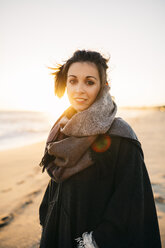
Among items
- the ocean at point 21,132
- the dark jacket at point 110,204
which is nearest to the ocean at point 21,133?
the ocean at point 21,132

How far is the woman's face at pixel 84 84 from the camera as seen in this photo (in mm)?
1346

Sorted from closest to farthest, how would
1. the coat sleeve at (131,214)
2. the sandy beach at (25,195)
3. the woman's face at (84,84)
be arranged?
the coat sleeve at (131,214)
the woman's face at (84,84)
the sandy beach at (25,195)

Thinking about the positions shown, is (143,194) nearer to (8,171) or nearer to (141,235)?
(141,235)

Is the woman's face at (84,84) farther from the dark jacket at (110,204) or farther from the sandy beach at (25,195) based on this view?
the sandy beach at (25,195)

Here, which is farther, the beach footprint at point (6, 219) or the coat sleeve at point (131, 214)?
the beach footprint at point (6, 219)

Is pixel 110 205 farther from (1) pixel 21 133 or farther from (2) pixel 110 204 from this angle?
(1) pixel 21 133

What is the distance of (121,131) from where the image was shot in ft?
3.92

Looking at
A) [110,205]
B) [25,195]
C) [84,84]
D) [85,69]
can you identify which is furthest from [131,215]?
[25,195]

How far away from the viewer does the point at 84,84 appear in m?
1.37

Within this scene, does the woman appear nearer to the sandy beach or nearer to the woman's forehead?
the woman's forehead

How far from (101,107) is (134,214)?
0.78 m

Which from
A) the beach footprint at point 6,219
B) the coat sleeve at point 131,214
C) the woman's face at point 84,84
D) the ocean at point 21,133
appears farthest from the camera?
the ocean at point 21,133

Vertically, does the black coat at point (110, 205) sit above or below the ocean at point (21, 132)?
above

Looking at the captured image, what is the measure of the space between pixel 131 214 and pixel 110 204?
0.15 metres
